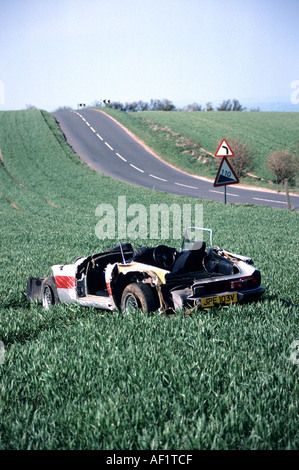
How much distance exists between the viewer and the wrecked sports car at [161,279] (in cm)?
593

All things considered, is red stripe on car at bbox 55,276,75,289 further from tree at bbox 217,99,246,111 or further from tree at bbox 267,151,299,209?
tree at bbox 217,99,246,111


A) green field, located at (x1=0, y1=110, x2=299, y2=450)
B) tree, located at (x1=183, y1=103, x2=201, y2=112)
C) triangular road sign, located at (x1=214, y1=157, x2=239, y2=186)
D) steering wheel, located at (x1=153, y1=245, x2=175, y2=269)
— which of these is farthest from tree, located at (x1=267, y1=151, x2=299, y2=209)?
tree, located at (x1=183, y1=103, x2=201, y2=112)

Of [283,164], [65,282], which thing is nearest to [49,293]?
[65,282]

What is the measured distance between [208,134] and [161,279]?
54.1 meters

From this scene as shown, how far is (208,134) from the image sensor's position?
57.8m

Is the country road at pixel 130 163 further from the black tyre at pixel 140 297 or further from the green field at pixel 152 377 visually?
the green field at pixel 152 377

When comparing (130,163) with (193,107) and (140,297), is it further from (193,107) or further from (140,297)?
(193,107)

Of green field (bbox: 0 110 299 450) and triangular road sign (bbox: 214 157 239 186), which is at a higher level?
triangular road sign (bbox: 214 157 239 186)

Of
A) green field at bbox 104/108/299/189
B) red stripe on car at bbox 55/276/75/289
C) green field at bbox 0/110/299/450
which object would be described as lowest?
red stripe on car at bbox 55/276/75/289

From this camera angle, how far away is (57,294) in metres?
7.77

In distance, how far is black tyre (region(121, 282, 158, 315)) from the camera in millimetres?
5934

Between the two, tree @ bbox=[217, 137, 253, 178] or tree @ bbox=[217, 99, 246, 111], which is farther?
tree @ bbox=[217, 99, 246, 111]

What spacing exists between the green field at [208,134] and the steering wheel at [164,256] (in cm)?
3135
